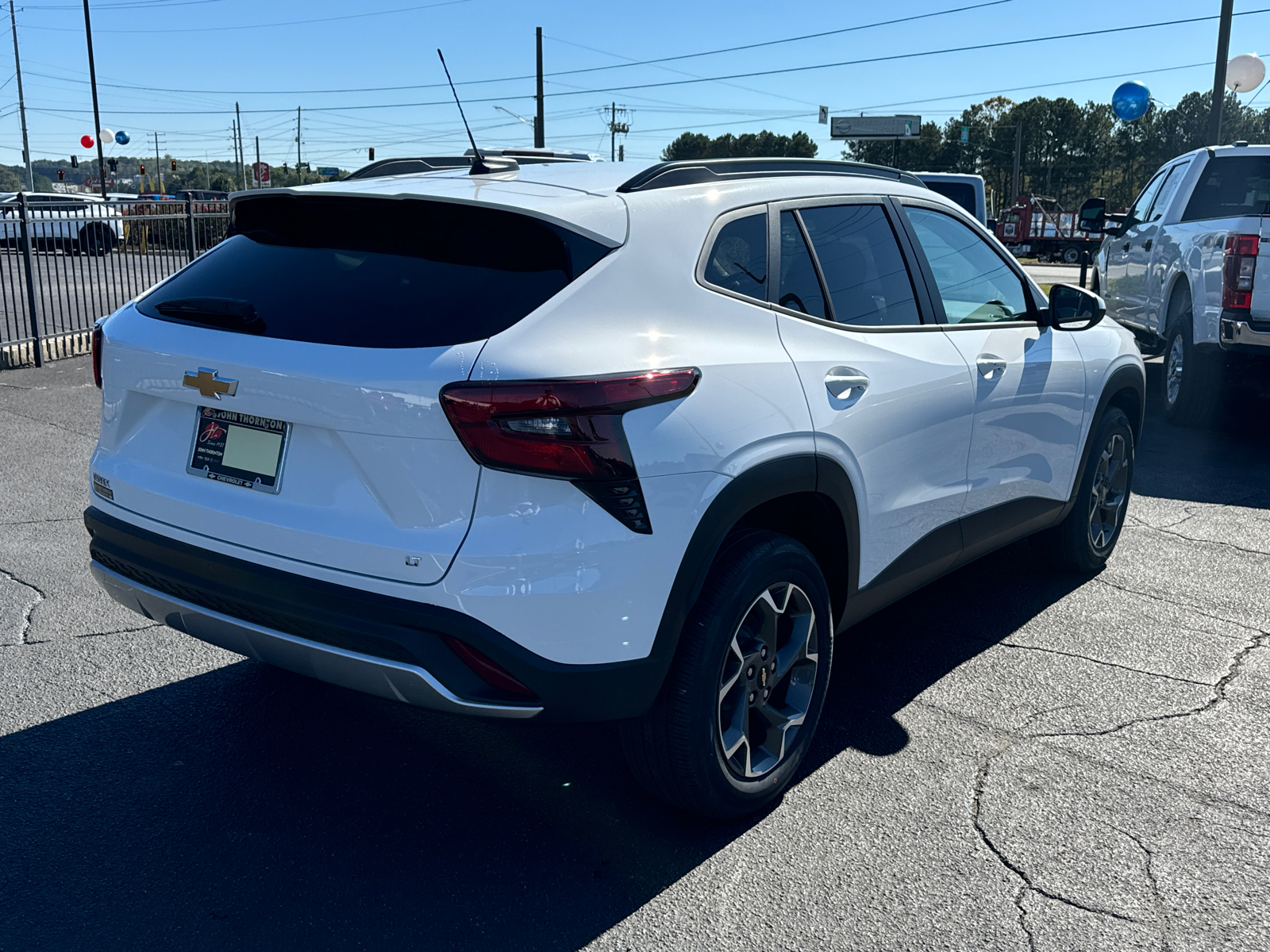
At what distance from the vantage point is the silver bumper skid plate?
257 cm

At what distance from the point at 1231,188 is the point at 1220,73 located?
1311cm

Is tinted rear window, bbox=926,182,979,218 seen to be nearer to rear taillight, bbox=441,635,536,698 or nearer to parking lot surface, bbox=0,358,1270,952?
parking lot surface, bbox=0,358,1270,952

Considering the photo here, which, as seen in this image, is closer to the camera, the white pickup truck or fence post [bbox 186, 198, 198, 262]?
the white pickup truck

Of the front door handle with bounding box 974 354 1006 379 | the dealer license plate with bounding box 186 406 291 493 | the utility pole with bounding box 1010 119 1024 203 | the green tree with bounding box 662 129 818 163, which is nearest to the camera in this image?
the dealer license plate with bounding box 186 406 291 493

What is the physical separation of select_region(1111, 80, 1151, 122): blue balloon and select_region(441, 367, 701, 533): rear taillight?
2077 cm

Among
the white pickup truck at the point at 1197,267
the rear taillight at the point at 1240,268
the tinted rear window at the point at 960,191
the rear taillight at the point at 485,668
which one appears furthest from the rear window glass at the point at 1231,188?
the rear taillight at the point at 485,668

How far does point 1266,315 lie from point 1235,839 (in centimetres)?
606

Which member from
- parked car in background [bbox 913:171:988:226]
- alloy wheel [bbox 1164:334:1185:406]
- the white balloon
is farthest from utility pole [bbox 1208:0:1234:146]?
alloy wheel [bbox 1164:334:1185:406]

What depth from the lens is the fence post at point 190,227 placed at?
13.8 m

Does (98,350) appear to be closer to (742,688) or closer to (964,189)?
(742,688)

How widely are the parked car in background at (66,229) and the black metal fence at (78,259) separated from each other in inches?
0.4

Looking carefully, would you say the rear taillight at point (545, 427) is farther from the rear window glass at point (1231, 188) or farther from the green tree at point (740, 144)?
the green tree at point (740, 144)

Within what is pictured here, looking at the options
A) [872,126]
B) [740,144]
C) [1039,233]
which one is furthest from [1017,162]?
[740,144]

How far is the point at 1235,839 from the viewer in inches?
122
